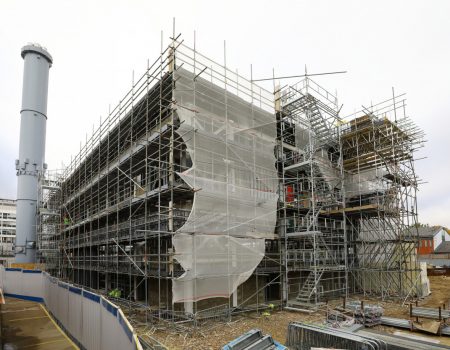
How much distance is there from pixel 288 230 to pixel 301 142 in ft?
16.6

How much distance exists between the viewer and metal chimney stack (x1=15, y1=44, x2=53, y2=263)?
2981 cm

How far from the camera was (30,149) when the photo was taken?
98.4 ft

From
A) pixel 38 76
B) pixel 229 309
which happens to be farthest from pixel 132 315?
pixel 38 76

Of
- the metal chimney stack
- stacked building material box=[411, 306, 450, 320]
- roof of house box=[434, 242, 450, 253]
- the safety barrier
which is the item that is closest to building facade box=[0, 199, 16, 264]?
the metal chimney stack

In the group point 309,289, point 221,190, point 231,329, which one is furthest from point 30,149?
point 309,289

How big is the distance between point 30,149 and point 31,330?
21431mm

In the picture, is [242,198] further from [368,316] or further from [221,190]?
[368,316]

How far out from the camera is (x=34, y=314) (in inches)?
632

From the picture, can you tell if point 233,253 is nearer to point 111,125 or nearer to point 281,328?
point 281,328

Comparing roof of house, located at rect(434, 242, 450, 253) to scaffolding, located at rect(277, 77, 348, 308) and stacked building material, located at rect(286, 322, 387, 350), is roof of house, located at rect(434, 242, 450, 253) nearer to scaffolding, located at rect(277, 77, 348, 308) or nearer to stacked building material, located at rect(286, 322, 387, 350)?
scaffolding, located at rect(277, 77, 348, 308)

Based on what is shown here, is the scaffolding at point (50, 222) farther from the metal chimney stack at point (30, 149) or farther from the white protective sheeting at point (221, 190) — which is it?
the white protective sheeting at point (221, 190)

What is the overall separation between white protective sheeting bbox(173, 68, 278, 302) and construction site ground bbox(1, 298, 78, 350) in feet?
13.7

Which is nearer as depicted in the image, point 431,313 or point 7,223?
point 431,313

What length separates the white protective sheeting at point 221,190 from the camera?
12406 millimetres
